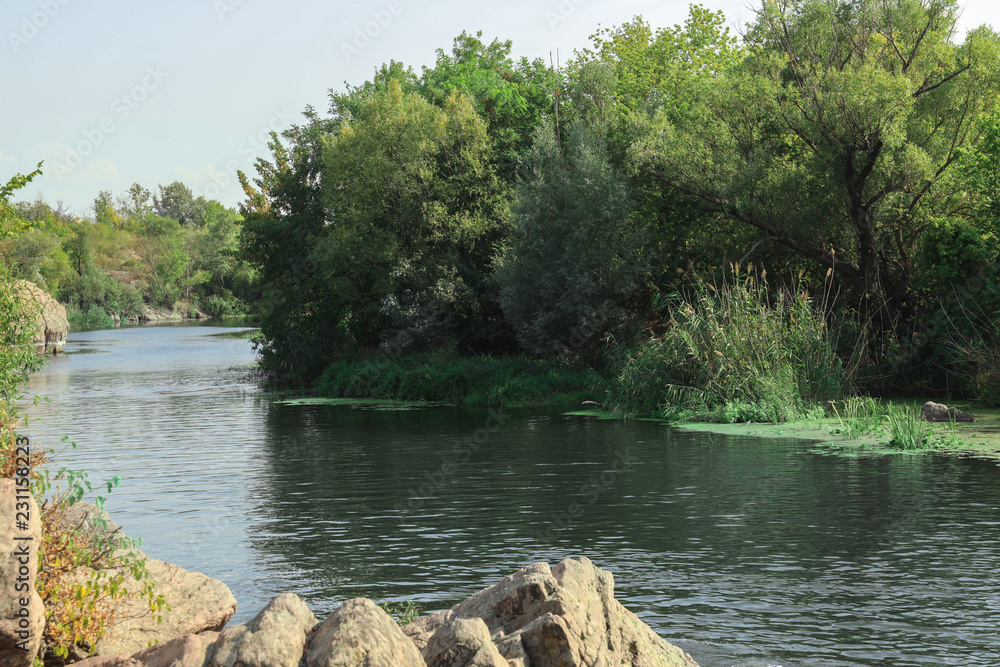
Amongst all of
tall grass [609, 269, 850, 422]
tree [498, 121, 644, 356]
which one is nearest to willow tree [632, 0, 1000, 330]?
tree [498, 121, 644, 356]

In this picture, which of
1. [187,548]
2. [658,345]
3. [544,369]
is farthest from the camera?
[544,369]

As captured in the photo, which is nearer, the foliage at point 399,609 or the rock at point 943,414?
the foliage at point 399,609

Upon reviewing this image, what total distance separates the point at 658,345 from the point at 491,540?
12.9m

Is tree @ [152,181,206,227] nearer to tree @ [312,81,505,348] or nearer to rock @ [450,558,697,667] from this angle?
tree @ [312,81,505,348]

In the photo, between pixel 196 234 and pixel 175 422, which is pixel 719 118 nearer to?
pixel 175 422

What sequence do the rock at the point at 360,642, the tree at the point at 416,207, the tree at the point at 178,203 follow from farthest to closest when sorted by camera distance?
the tree at the point at 178,203, the tree at the point at 416,207, the rock at the point at 360,642

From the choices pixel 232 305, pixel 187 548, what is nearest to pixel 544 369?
pixel 187 548

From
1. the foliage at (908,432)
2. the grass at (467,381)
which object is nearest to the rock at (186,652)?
the foliage at (908,432)

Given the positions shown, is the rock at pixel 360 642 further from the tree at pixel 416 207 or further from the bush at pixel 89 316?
the bush at pixel 89 316

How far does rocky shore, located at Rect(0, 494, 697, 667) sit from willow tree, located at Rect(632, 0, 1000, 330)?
66.3 ft

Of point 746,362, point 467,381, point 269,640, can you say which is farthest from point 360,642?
point 467,381

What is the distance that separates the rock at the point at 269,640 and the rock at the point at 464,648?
0.81 meters

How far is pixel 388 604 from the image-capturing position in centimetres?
921

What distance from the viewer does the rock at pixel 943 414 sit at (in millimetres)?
20500
